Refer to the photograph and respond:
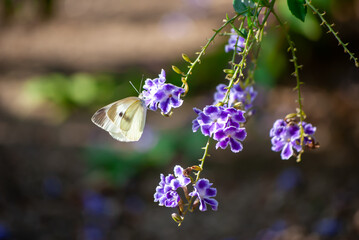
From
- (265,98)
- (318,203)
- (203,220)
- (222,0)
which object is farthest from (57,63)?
(318,203)

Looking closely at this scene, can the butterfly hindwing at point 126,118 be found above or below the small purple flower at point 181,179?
above

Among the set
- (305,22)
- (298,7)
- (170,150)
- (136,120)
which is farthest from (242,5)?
(170,150)

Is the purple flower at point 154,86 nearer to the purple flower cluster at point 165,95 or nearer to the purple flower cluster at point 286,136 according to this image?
the purple flower cluster at point 165,95

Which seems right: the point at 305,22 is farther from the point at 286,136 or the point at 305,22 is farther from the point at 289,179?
the point at 286,136

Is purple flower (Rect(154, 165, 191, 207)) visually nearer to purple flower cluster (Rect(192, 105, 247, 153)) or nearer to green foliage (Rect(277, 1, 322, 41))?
purple flower cluster (Rect(192, 105, 247, 153))

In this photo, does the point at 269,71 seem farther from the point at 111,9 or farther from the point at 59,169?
the point at 111,9

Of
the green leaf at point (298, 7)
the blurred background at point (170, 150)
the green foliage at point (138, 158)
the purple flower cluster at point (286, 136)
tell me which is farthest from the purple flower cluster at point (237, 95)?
the green foliage at point (138, 158)

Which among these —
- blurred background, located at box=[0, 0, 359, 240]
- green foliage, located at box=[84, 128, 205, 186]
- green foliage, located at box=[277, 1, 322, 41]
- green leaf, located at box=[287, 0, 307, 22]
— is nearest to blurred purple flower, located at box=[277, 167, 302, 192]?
blurred background, located at box=[0, 0, 359, 240]
